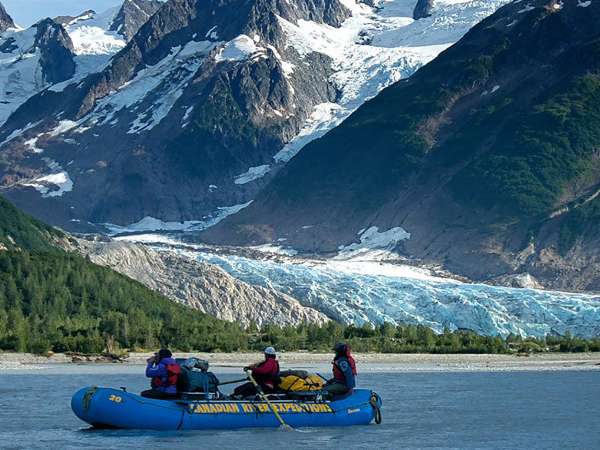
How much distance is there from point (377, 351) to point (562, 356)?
47.6 ft

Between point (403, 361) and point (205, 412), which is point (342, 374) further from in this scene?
point (403, 361)

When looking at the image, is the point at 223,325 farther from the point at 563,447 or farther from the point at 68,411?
the point at 563,447

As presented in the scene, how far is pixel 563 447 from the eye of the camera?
63.2 metres

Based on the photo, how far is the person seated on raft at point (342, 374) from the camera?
214 ft

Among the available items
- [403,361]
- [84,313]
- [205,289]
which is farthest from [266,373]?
[205,289]

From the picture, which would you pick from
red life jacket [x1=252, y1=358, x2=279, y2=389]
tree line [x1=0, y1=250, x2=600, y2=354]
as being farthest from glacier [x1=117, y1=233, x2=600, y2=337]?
red life jacket [x1=252, y1=358, x2=279, y2=389]

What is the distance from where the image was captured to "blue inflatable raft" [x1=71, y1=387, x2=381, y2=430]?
61000 mm

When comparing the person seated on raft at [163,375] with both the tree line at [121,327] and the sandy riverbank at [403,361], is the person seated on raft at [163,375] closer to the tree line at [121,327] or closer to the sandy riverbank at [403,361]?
the sandy riverbank at [403,361]

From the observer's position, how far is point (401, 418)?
7175 cm

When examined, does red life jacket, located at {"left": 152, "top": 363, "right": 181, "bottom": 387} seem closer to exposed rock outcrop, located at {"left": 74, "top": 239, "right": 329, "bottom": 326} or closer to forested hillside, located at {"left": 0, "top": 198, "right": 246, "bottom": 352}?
forested hillside, located at {"left": 0, "top": 198, "right": 246, "bottom": 352}

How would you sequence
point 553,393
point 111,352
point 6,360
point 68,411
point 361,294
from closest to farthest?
1. point 68,411
2. point 553,393
3. point 6,360
4. point 111,352
5. point 361,294

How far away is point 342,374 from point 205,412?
6.20m

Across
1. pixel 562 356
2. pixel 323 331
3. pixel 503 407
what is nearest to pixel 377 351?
pixel 323 331

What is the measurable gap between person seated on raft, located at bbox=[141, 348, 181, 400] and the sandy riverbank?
121 ft
